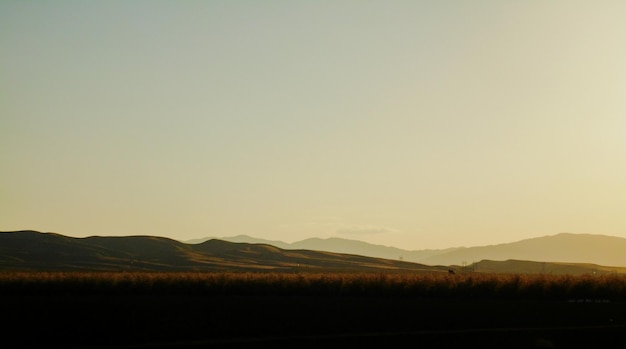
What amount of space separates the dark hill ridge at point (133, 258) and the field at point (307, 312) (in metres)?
75.9

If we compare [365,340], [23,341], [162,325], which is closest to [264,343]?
[365,340]

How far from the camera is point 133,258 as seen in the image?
549ft

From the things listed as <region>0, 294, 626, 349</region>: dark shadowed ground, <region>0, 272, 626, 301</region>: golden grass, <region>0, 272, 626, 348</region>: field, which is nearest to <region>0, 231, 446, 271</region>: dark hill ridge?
<region>0, 272, 626, 301</region>: golden grass

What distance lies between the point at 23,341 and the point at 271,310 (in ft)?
50.5

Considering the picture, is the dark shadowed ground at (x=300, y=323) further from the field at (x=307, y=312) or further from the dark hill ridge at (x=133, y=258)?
the dark hill ridge at (x=133, y=258)

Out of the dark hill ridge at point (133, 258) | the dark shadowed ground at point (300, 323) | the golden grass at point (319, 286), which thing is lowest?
the dark shadowed ground at point (300, 323)

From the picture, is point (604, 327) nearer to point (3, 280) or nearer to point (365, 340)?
point (365, 340)

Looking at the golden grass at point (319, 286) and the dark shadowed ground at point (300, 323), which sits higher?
the golden grass at point (319, 286)

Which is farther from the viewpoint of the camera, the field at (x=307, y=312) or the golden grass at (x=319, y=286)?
the golden grass at (x=319, y=286)

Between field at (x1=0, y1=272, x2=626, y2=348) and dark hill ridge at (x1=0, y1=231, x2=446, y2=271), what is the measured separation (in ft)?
249

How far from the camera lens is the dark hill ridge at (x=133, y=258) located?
465ft

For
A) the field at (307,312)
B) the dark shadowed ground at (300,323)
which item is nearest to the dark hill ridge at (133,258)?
the field at (307,312)

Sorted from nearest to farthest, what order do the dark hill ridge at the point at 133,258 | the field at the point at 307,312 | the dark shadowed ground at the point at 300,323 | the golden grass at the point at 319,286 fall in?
the dark shadowed ground at the point at 300,323, the field at the point at 307,312, the golden grass at the point at 319,286, the dark hill ridge at the point at 133,258

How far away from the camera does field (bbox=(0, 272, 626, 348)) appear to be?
35281mm
